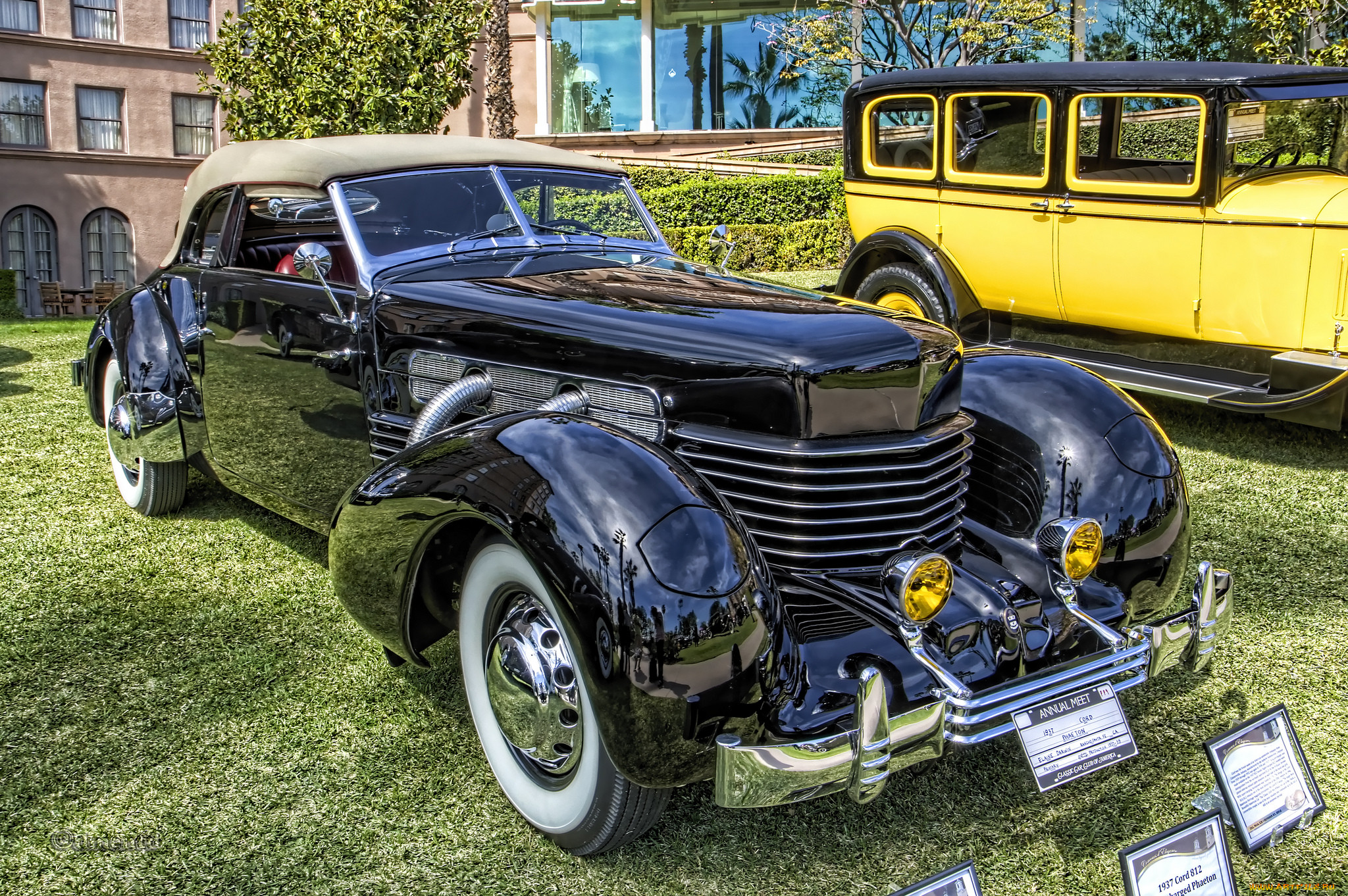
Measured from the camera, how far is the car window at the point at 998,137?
7.14 metres

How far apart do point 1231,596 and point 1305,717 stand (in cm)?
69

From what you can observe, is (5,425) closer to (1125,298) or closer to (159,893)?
(159,893)

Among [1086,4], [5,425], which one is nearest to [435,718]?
[5,425]

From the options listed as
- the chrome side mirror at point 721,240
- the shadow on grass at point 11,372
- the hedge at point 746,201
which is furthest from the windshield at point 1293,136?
the hedge at point 746,201

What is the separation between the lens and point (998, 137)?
738cm

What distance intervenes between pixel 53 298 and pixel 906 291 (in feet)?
66.1

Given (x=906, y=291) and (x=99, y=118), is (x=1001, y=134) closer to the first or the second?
(x=906, y=291)

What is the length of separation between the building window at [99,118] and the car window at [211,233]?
78.4ft

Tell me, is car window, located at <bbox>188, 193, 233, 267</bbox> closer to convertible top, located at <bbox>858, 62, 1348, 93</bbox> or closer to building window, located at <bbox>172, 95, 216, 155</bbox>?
convertible top, located at <bbox>858, 62, 1348, 93</bbox>

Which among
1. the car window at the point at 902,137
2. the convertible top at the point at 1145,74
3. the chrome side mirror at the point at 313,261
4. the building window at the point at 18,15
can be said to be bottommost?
the chrome side mirror at the point at 313,261

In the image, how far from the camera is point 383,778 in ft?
9.93

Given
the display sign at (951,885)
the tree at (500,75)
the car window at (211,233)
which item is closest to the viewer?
the display sign at (951,885)

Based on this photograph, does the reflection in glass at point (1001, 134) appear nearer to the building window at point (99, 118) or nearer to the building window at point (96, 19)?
the building window at point (99, 118)

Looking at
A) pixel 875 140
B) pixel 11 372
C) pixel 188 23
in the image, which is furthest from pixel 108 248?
pixel 875 140
